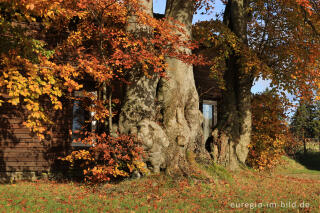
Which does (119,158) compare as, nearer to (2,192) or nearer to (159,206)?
(159,206)

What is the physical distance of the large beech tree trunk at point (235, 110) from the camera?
42.9ft

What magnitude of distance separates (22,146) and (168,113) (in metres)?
5.63

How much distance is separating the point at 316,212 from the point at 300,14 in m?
9.62

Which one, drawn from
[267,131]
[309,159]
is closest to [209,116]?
[267,131]

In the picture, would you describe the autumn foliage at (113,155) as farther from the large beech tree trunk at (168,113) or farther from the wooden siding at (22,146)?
the wooden siding at (22,146)

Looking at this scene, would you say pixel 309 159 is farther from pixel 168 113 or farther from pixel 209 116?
pixel 168 113

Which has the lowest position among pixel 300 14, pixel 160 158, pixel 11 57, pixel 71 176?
pixel 71 176

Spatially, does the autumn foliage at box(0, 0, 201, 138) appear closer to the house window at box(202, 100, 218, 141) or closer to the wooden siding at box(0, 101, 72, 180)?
the wooden siding at box(0, 101, 72, 180)

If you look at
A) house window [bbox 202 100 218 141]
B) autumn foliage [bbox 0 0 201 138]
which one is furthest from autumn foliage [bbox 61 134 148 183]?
house window [bbox 202 100 218 141]

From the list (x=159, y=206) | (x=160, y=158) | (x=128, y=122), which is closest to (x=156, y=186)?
(x=160, y=158)

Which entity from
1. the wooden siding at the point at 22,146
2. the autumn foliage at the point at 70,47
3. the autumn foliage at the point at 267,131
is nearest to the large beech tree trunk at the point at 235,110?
the autumn foliage at the point at 267,131

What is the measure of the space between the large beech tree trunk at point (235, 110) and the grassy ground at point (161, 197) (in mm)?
2758

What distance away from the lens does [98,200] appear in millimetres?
7516

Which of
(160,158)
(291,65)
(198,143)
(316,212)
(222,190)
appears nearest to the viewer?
(316,212)
